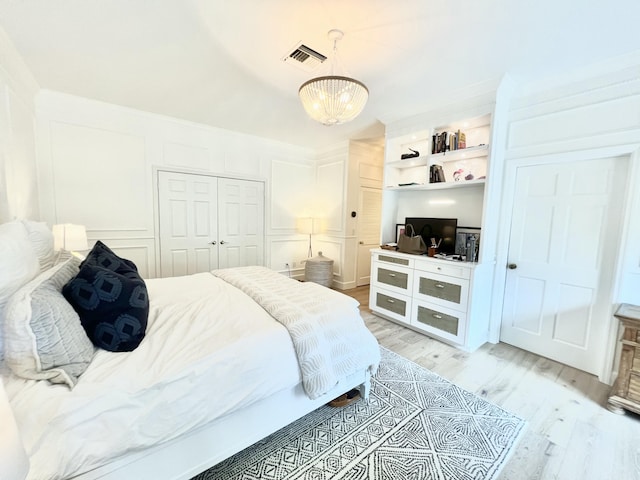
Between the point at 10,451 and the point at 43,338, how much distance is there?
775mm

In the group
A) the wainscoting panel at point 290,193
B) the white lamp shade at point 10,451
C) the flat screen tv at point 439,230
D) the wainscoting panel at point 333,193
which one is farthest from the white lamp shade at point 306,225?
the white lamp shade at point 10,451

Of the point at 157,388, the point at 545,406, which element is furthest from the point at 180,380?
the point at 545,406

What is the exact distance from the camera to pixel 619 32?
1.84 metres

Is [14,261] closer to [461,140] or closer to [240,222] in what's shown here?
[240,222]

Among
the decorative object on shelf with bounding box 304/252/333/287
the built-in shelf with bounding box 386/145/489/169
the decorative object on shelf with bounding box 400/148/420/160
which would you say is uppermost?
the decorative object on shelf with bounding box 400/148/420/160

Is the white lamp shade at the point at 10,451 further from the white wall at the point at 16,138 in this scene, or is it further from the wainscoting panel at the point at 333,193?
Result: the wainscoting panel at the point at 333,193

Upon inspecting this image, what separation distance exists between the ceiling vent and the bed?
2.03 m

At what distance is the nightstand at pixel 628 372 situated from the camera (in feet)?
5.82

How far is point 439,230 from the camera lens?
3.12 metres

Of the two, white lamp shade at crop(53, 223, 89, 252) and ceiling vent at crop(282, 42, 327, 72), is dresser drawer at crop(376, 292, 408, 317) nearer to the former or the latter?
ceiling vent at crop(282, 42, 327, 72)

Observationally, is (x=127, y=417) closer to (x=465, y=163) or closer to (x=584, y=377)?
(x=584, y=377)

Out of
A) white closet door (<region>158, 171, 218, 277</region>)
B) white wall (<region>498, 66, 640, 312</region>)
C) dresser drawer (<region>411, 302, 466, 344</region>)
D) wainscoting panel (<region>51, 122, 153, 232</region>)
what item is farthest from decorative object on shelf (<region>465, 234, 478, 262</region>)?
wainscoting panel (<region>51, 122, 153, 232</region>)

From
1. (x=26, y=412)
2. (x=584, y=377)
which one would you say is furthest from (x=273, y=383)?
(x=584, y=377)

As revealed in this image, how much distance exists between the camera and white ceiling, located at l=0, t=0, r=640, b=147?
1.82m
